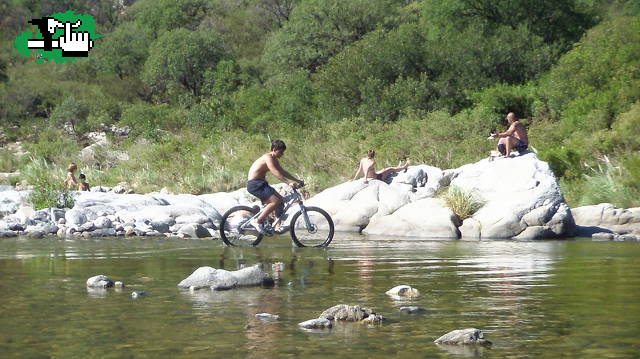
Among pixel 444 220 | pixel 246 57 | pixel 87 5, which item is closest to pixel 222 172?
pixel 444 220

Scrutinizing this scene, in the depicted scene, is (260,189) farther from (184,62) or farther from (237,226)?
(184,62)

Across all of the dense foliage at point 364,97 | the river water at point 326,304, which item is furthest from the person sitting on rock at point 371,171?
the river water at point 326,304

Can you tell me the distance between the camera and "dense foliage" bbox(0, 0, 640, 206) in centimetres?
3491

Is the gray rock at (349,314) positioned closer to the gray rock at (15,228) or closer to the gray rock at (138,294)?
the gray rock at (138,294)

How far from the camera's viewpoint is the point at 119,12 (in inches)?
4478

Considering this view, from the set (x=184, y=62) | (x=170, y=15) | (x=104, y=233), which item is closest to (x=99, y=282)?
(x=104, y=233)

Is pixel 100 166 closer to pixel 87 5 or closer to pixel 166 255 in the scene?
pixel 166 255

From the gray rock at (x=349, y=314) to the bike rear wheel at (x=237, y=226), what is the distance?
9.18 m

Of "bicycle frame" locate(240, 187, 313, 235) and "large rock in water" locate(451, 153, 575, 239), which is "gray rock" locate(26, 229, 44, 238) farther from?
"large rock in water" locate(451, 153, 575, 239)

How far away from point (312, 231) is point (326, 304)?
25.3ft

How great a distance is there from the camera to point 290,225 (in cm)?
1858

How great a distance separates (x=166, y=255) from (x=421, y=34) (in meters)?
34.2

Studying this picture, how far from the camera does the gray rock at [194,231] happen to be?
22453 mm

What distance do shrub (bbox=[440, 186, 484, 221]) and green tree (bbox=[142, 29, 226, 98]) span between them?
50671 millimetres
